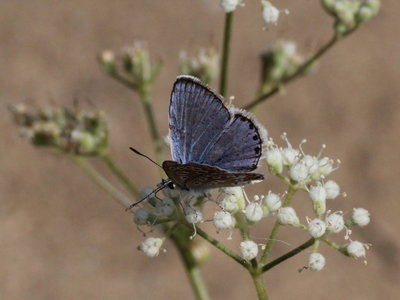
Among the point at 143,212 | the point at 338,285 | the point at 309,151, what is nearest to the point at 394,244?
the point at 338,285

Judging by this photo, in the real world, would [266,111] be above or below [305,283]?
above

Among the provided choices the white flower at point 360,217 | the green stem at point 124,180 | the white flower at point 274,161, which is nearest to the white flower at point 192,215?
the white flower at point 274,161

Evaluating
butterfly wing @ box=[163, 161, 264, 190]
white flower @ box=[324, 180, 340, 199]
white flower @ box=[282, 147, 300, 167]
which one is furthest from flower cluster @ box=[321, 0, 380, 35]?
butterfly wing @ box=[163, 161, 264, 190]

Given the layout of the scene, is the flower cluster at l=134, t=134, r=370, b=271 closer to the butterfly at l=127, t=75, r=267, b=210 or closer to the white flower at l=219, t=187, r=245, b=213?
the white flower at l=219, t=187, r=245, b=213

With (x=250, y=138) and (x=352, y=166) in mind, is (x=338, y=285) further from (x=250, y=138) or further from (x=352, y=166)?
(x=250, y=138)

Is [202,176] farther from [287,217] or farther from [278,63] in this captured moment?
[278,63]

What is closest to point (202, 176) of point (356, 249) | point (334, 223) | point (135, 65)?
point (334, 223)
